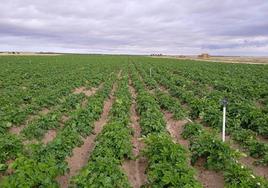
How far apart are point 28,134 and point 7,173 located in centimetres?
243

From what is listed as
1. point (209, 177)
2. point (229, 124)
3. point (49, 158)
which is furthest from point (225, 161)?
point (229, 124)

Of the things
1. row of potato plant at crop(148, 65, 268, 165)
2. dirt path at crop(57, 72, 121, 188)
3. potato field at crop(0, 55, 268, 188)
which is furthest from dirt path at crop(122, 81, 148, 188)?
row of potato plant at crop(148, 65, 268, 165)

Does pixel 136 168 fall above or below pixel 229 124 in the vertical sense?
below

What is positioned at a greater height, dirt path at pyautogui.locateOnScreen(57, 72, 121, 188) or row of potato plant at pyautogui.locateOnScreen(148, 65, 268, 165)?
row of potato plant at pyautogui.locateOnScreen(148, 65, 268, 165)

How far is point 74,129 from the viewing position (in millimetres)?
9359

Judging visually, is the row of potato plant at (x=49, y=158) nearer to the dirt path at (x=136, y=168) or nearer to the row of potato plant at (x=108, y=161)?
the row of potato plant at (x=108, y=161)

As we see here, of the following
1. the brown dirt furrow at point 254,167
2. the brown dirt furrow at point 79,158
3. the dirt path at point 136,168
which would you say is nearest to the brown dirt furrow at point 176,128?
the dirt path at point 136,168

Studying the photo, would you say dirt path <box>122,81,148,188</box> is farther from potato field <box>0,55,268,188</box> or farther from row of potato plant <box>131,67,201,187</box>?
row of potato plant <box>131,67,201,187</box>

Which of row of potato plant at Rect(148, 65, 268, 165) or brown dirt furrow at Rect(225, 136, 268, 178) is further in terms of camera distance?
row of potato plant at Rect(148, 65, 268, 165)

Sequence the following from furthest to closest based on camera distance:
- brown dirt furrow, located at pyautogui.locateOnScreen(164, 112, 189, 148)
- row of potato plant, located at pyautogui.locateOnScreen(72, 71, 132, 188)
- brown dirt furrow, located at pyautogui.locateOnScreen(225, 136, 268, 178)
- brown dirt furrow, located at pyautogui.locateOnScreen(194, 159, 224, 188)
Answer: brown dirt furrow, located at pyautogui.locateOnScreen(164, 112, 189, 148) → brown dirt furrow, located at pyautogui.locateOnScreen(225, 136, 268, 178) → brown dirt furrow, located at pyautogui.locateOnScreen(194, 159, 224, 188) → row of potato plant, located at pyautogui.locateOnScreen(72, 71, 132, 188)

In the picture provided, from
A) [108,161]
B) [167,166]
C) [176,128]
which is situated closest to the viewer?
[167,166]

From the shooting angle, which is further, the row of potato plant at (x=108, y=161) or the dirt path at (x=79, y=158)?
the dirt path at (x=79, y=158)

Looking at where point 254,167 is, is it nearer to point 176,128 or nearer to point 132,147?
point 132,147

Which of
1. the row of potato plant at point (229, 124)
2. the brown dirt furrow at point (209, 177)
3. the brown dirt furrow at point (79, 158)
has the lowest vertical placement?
the brown dirt furrow at point (209, 177)
